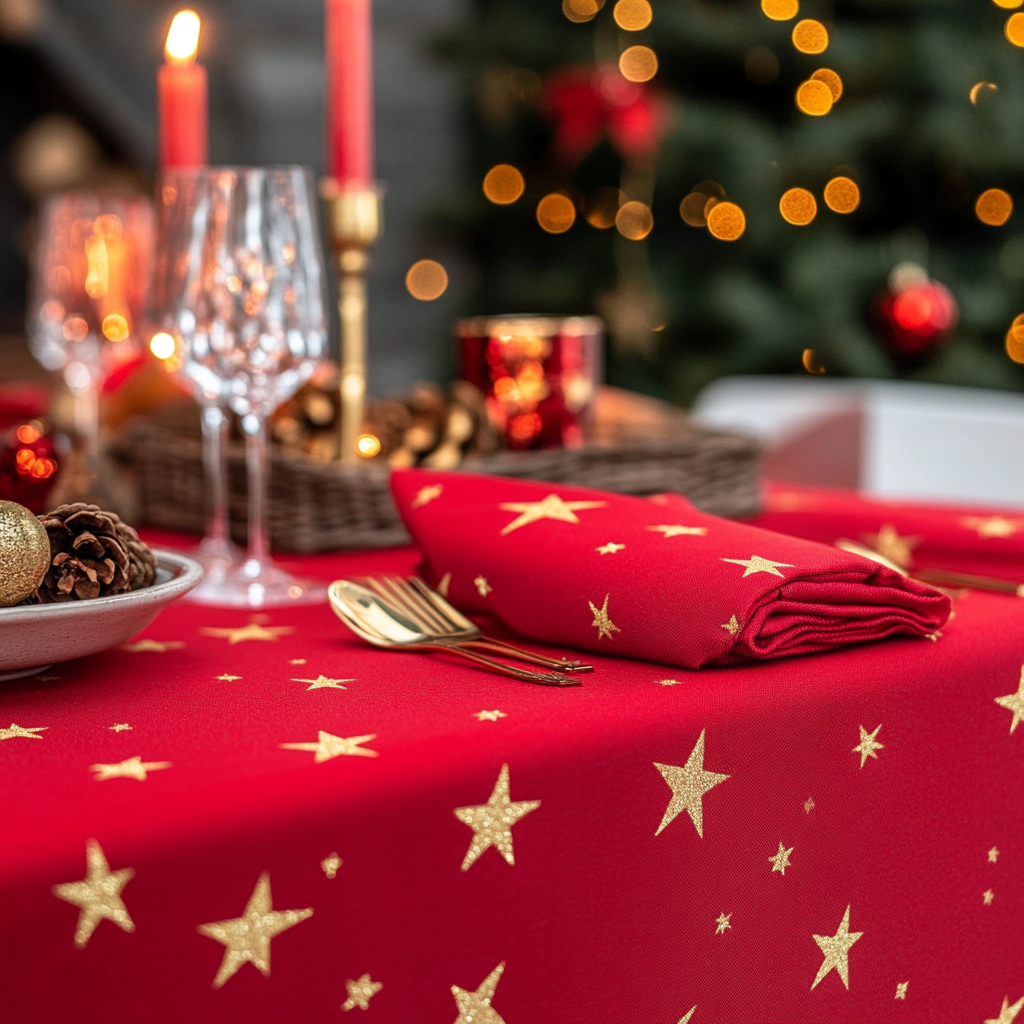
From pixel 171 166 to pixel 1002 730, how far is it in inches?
29.2

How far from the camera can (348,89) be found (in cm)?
92

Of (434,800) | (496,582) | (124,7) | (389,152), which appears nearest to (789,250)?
(389,152)

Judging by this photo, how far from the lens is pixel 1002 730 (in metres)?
0.65

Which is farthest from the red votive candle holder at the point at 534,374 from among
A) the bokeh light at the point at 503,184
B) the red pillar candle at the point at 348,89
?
the bokeh light at the point at 503,184

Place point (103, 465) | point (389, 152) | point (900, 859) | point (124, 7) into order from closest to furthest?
point (900, 859), point (103, 465), point (124, 7), point (389, 152)

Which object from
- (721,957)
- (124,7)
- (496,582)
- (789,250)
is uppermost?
(124,7)

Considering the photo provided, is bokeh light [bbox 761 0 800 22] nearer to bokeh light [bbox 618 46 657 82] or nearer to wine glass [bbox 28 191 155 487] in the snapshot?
bokeh light [bbox 618 46 657 82]

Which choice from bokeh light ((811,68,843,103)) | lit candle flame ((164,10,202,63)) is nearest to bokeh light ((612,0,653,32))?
bokeh light ((811,68,843,103))

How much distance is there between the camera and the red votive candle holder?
994 mm

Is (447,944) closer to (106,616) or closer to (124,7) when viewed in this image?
(106,616)

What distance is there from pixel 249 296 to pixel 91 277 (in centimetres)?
41

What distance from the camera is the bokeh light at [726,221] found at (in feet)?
9.86

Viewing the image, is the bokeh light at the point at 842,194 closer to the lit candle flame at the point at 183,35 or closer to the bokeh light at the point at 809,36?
the bokeh light at the point at 809,36

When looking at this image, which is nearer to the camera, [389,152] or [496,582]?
[496,582]
